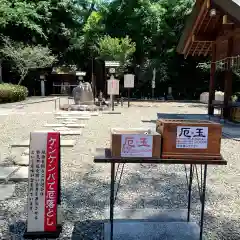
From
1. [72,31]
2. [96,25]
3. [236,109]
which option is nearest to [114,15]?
[96,25]

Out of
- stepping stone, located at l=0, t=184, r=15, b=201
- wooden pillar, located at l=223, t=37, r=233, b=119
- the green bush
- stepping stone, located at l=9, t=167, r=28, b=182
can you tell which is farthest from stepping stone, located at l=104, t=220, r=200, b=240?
the green bush

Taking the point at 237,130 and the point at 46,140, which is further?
the point at 237,130

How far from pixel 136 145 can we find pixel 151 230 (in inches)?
34.9

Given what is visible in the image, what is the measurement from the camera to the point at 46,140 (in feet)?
7.98

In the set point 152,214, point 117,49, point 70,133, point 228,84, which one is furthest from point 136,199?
point 117,49

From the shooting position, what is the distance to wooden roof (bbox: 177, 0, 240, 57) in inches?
324

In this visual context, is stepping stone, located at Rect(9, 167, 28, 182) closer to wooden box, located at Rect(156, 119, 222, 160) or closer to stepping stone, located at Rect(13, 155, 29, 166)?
stepping stone, located at Rect(13, 155, 29, 166)

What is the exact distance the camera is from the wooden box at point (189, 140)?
2.26 m

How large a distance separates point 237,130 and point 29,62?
1392cm

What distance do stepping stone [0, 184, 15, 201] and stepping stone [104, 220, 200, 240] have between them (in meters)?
1.25

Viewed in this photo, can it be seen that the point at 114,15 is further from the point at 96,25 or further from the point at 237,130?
the point at 237,130

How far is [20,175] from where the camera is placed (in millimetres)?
3973

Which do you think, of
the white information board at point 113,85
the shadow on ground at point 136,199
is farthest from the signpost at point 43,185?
the white information board at point 113,85

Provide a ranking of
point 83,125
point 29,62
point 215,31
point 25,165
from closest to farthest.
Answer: point 25,165 → point 83,125 → point 215,31 → point 29,62
